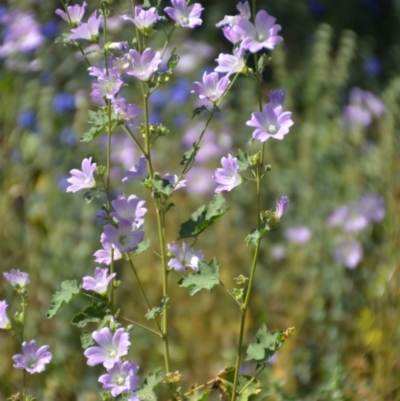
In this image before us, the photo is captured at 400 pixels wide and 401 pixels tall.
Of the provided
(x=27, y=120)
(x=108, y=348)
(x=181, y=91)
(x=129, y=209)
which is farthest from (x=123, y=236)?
(x=181, y=91)

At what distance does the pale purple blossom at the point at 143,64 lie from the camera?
1.07 metres

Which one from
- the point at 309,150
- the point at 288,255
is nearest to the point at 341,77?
the point at 309,150

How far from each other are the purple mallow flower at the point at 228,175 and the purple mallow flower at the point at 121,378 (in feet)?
0.92

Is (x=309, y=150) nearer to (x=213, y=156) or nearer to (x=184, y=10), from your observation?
(x=213, y=156)

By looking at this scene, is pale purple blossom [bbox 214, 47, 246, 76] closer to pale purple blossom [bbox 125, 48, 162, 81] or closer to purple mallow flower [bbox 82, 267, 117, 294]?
pale purple blossom [bbox 125, 48, 162, 81]

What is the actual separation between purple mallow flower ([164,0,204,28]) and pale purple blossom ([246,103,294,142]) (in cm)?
17

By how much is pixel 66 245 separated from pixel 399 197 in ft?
3.55

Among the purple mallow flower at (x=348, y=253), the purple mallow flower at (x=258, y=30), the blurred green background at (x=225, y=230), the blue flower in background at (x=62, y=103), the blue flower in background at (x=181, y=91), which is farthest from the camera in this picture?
the blue flower in background at (x=181, y=91)

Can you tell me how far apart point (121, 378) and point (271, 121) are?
16.5 inches

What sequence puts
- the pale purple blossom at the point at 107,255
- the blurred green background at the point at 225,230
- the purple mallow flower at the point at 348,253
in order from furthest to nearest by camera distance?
the purple mallow flower at the point at 348,253
the blurred green background at the point at 225,230
the pale purple blossom at the point at 107,255

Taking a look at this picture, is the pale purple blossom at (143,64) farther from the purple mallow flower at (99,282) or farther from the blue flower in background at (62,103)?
the blue flower in background at (62,103)

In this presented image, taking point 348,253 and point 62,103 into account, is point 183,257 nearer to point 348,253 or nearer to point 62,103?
point 348,253

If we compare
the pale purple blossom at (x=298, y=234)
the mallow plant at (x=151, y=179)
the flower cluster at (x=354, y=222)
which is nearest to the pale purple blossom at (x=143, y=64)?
the mallow plant at (x=151, y=179)

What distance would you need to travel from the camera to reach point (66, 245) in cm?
251
